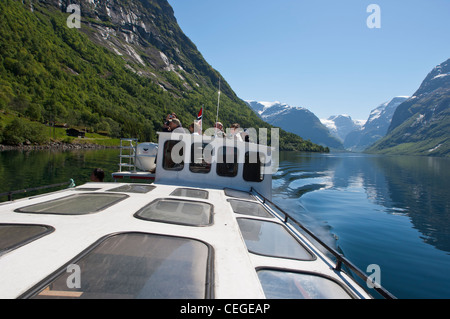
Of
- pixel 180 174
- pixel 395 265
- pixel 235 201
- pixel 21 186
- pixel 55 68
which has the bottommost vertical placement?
pixel 395 265

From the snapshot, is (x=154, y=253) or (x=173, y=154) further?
(x=173, y=154)

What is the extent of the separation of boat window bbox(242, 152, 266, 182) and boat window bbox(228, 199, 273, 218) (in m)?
2.29

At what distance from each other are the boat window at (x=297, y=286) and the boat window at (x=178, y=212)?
132cm

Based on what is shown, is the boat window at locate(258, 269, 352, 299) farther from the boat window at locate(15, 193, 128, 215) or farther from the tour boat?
the boat window at locate(15, 193, 128, 215)

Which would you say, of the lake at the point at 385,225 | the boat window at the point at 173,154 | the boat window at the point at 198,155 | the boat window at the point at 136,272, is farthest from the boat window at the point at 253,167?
the boat window at the point at 136,272

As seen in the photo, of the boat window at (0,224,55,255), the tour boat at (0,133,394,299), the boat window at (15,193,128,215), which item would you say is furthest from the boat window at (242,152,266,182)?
the boat window at (0,224,55,255)

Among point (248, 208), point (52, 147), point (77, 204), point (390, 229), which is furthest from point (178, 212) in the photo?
point (52, 147)

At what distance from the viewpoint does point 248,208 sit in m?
6.12

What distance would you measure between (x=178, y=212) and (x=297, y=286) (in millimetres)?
2375

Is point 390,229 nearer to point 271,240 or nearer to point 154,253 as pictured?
point 271,240
